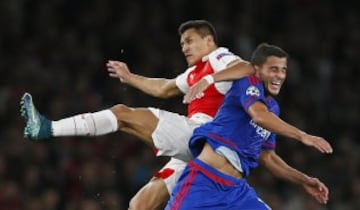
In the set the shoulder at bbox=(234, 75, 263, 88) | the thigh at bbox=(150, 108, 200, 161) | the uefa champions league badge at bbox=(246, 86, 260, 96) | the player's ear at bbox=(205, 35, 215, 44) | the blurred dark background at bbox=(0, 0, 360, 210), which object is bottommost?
the blurred dark background at bbox=(0, 0, 360, 210)

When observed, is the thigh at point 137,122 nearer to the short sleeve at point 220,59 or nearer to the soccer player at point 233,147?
the soccer player at point 233,147

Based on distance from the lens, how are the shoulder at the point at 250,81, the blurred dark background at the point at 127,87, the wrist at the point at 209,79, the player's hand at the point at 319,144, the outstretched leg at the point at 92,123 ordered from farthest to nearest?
1. the blurred dark background at the point at 127,87
2. the outstretched leg at the point at 92,123
3. the wrist at the point at 209,79
4. the shoulder at the point at 250,81
5. the player's hand at the point at 319,144

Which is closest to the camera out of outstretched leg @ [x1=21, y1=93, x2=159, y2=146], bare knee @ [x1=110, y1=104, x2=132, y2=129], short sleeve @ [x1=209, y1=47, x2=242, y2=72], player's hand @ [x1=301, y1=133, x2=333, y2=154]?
player's hand @ [x1=301, y1=133, x2=333, y2=154]

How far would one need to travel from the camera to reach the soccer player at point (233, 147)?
8680 mm

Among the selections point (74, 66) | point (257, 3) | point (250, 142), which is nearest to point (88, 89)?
point (74, 66)

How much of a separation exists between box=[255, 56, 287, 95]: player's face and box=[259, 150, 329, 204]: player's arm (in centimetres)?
73

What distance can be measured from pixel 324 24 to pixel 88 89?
4172mm

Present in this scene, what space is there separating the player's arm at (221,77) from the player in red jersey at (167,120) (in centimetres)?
1

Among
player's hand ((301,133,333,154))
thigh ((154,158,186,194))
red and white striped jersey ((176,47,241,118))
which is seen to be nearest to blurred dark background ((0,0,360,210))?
thigh ((154,158,186,194))

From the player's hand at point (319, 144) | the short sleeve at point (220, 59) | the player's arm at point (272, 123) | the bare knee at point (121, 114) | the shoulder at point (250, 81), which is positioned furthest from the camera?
the short sleeve at point (220, 59)

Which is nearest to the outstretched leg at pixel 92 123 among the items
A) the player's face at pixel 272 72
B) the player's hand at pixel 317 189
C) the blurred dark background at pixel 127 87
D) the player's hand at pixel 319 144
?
the player's face at pixel 272 72

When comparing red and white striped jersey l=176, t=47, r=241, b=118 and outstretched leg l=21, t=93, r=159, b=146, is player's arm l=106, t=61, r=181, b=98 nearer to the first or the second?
red and white striped jersey l=176, t=47, r=241, b=118

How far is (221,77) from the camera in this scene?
888 cm

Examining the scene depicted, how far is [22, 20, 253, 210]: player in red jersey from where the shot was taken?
29.7ft
